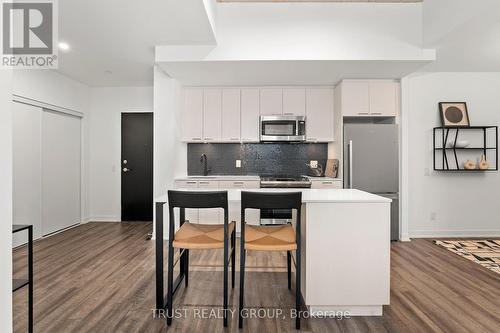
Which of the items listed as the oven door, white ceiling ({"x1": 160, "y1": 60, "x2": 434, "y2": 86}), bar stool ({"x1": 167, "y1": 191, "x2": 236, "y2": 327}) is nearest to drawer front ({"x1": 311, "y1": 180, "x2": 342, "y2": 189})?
the oven door

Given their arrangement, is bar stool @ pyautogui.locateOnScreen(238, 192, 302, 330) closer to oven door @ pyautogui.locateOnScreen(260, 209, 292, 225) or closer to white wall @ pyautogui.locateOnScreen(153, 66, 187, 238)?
oven door @ pyautogui.locateOnScreen(260, 209, 292, 225)

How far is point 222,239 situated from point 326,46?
272 centimetres

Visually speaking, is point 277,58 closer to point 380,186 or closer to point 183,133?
point 183,133

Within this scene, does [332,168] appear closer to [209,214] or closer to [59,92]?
[209,214]

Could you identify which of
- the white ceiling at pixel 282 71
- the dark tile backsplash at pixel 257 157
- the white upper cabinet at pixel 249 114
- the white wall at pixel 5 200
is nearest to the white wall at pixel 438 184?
the white ceiling at pixel 282 71

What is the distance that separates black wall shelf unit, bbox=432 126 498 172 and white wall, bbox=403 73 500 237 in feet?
0.33

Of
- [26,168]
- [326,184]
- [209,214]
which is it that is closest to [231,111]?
[209,214]

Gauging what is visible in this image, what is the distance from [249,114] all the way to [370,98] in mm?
1875

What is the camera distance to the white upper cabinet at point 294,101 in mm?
4754

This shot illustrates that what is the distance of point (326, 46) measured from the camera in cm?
358

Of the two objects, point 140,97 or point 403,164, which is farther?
point 140,97

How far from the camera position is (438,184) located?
4.55m

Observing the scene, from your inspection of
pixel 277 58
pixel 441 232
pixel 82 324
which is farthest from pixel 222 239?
pixel 441 232

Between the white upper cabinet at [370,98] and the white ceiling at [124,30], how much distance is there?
2.21 m
